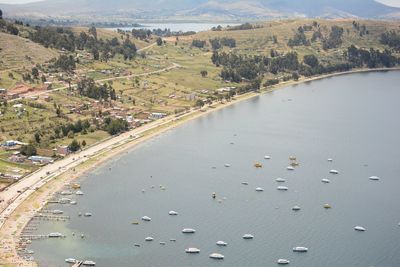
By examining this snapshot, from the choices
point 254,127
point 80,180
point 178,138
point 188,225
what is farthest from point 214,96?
point 188,225

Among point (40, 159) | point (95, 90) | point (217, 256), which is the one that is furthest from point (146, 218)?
point (95, 90)

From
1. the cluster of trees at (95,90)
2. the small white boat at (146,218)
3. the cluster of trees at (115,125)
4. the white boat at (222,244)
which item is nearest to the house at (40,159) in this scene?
the cluster of trees at (115,125)

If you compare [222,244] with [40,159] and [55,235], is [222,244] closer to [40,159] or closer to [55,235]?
[55,235]

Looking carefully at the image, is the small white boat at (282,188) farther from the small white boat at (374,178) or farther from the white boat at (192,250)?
the white boat at (192,250)

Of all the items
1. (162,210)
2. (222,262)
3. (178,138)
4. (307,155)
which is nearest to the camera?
(222,262)

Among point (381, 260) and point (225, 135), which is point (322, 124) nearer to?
point (225, 135)

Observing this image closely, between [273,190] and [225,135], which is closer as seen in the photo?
[273,190]

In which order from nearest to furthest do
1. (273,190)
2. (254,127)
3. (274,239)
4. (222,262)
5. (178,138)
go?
(222,262) → (274,239) → (273,190) → (178,138) → (254,127)
